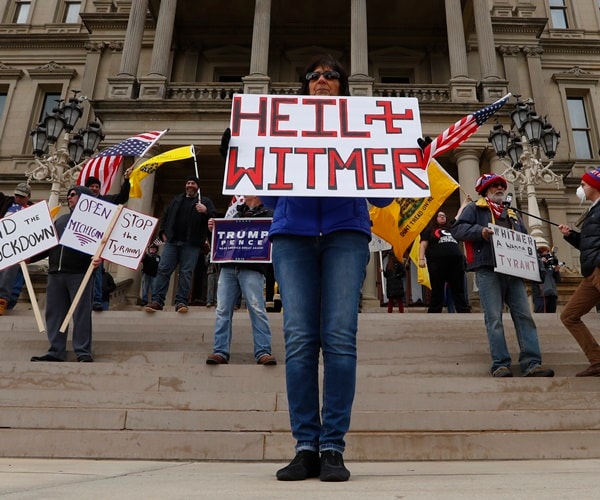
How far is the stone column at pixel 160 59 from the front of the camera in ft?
56.8

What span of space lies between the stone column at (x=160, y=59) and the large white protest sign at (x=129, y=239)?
11398mm

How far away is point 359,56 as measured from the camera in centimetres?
1741

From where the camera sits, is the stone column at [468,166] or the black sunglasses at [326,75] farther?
the stone column at [468,166]

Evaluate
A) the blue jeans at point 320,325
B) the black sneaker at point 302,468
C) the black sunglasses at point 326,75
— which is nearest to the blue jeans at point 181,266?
the black sunglasses at point 326,75

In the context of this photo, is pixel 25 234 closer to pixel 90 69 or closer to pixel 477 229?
pixel 477 229

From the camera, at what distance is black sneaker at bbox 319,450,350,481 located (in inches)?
85.9

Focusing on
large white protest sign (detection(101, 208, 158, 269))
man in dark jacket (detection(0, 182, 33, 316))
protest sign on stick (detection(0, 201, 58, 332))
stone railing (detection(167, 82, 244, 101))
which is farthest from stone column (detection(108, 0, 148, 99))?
protest sign on stick (detection(0, 201, 58, 332))

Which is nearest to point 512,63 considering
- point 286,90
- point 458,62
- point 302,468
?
point 458,62

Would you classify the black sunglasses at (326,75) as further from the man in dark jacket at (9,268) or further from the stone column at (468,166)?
the stone column at (468,166)

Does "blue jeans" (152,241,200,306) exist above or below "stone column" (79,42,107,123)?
below

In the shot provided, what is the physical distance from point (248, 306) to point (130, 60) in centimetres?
1519

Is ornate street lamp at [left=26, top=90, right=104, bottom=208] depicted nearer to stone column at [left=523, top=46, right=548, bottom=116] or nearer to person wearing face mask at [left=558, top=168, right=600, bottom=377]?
person wearing face mask at [left=558, top=168, right=600, bottom=377]

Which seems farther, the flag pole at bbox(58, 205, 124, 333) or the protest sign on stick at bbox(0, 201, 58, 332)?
the protest sign on stick at bbox(0, 201, 58, 332)

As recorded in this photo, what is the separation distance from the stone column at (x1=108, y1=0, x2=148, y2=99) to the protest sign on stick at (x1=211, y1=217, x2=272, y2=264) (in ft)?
41.1
